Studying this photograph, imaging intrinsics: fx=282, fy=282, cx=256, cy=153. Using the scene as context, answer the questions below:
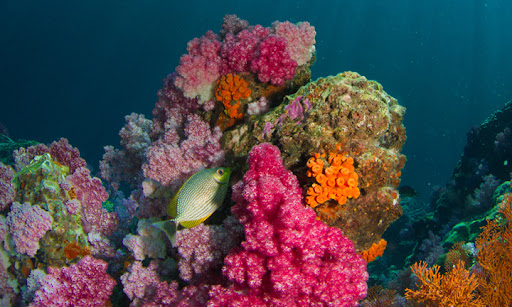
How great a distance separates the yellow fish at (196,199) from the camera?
8.61 ft

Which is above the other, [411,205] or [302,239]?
[411,205]

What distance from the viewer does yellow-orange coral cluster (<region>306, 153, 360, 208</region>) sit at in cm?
243

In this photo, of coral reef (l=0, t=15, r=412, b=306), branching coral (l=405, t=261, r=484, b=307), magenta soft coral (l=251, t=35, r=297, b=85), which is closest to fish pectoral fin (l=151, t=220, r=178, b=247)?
coral reef (l=0, t=15, r=412, b=306)

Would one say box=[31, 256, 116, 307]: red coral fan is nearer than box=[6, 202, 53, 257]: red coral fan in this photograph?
Yes

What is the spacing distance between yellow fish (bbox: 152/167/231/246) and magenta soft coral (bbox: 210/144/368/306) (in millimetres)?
456

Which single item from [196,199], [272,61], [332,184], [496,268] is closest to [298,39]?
[272,61]

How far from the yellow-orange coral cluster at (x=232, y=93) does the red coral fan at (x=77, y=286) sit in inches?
95.5

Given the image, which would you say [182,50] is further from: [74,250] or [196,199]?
[196,199]

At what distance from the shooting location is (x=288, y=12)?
78688 mm

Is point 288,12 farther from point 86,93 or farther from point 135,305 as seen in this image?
point 135,305

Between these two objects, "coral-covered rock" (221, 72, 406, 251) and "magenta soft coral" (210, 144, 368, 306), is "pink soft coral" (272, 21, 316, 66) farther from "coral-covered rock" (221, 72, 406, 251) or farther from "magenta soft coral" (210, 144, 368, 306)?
"magenta soft coral" (210, 144, 368, 306)

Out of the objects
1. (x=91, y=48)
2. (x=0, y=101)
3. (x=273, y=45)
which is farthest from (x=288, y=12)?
(x=273, y=45)

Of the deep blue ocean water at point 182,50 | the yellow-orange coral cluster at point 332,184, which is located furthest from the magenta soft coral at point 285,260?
the deep blue ocean water at point 182,50

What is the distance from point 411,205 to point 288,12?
7394cm
